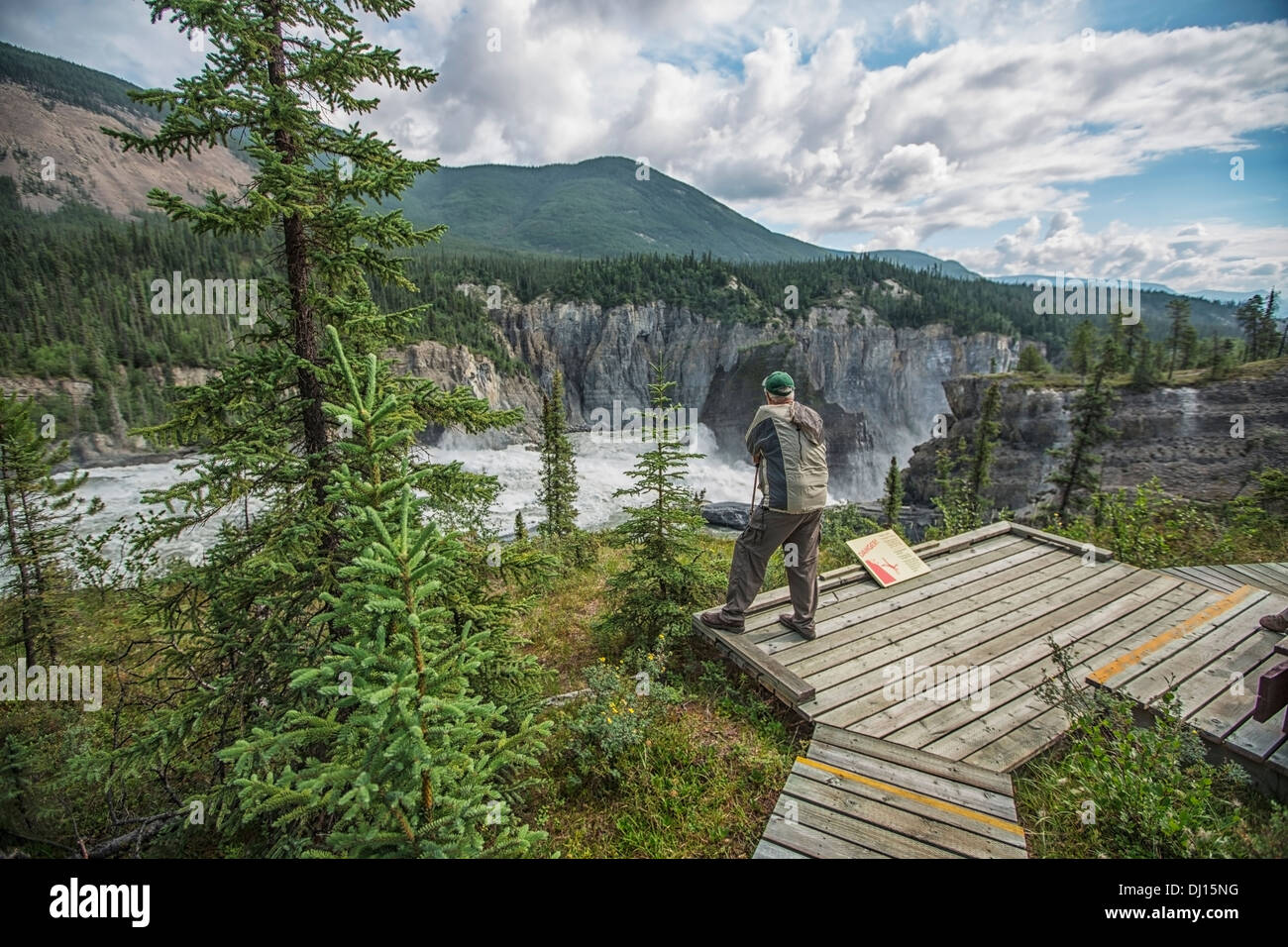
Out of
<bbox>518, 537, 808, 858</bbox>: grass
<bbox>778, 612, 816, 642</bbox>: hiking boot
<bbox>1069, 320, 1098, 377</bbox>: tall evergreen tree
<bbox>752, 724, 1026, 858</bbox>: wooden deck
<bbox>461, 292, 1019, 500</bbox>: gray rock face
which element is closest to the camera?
<bbox>752, 724, 1026, 858</bbox>: wooden deck

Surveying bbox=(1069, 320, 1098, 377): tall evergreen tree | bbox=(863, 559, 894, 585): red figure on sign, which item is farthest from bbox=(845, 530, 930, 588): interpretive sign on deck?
bbox=(1069, 320, 1098, 377): tall evergreen tree

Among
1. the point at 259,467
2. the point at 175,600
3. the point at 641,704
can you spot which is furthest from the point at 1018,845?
the point at 175,600

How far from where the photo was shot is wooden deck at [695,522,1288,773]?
449cm

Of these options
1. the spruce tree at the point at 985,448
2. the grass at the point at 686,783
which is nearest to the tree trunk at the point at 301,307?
the grass at the point at 686,783

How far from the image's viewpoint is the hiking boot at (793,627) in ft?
18.8

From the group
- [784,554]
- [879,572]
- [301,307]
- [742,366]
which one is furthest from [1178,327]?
[301,307]

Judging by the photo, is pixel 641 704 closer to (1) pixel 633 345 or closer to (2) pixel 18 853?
(2) pixel 18 853

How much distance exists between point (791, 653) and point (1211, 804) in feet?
10.1

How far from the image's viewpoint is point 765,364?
78.2 meters

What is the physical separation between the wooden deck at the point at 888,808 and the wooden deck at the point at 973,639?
8.8 inches

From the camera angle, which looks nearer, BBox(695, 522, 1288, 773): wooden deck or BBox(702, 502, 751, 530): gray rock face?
BBox(695, 522, 1288, 773): wooden deck

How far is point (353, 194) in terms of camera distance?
154 inches

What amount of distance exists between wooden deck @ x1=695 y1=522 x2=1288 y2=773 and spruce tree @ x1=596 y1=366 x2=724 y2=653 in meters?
0.69

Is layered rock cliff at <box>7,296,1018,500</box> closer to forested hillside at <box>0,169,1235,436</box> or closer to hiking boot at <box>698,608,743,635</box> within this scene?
forested hillside at <box>0,169,1235,436</box>
